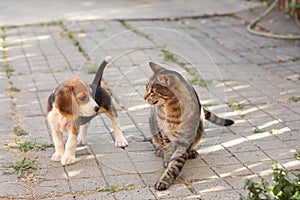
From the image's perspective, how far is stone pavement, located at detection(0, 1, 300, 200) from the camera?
→ 4168 millimetres

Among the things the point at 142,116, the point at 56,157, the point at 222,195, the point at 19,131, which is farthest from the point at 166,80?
the point at 19,131

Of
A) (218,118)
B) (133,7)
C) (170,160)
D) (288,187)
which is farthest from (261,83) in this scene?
(133,7)

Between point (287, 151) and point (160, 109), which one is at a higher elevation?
point (160, 109)

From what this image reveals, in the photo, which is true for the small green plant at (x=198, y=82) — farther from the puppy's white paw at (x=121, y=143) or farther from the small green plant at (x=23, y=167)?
the small green plant at (x=23, y=167)

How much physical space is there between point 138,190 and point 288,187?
132cm

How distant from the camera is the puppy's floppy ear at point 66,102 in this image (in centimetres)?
423

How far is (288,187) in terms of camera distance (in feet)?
9.87

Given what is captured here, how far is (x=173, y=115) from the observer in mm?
4281

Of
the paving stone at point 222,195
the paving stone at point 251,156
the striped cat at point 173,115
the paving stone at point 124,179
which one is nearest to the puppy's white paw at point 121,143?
the striped cat at point 173,115

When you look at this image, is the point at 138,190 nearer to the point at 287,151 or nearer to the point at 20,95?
the point at 287,151

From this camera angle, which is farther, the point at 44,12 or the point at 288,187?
the point at 44,12

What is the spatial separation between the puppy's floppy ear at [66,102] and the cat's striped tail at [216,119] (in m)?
1.14

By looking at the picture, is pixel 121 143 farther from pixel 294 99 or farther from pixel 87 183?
pixel 294 99

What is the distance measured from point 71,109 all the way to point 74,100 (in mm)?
69
